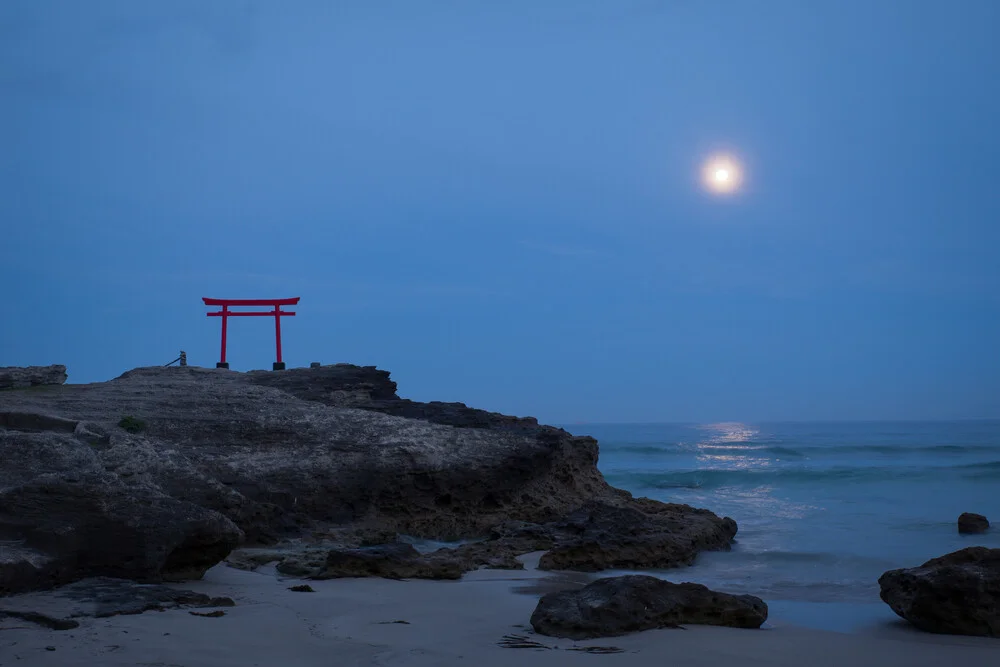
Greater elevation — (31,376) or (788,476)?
(31,376)

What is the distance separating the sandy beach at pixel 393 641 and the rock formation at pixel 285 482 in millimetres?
882

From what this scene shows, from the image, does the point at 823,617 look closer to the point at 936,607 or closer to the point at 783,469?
the point at 936,607

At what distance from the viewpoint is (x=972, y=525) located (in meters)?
13.2

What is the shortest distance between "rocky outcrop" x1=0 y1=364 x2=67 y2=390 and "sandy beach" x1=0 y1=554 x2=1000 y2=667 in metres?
8.75

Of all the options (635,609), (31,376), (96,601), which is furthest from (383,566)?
(31,376)

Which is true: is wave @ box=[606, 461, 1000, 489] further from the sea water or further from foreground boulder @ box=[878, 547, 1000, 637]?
foreground boulder @ box=[878, 547, 1000, 637]

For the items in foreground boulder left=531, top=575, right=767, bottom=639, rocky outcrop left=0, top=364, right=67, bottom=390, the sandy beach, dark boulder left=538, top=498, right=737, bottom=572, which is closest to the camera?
the sandy beach

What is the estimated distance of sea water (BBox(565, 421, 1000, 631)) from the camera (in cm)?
802

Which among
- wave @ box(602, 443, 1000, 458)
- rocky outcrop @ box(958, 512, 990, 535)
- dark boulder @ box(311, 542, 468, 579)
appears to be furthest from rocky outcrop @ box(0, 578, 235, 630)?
wave @ box(602, 443, 1000, 458)

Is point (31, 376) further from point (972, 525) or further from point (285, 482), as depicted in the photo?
point (972, 525)

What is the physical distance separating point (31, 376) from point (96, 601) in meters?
9.58

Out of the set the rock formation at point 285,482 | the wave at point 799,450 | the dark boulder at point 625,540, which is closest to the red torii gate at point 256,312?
the rock formation at point 285,482

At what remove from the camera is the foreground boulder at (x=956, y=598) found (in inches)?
221

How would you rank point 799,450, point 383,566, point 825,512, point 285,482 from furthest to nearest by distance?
point 799,450
point 825,512
point 285,482
point 383,566
